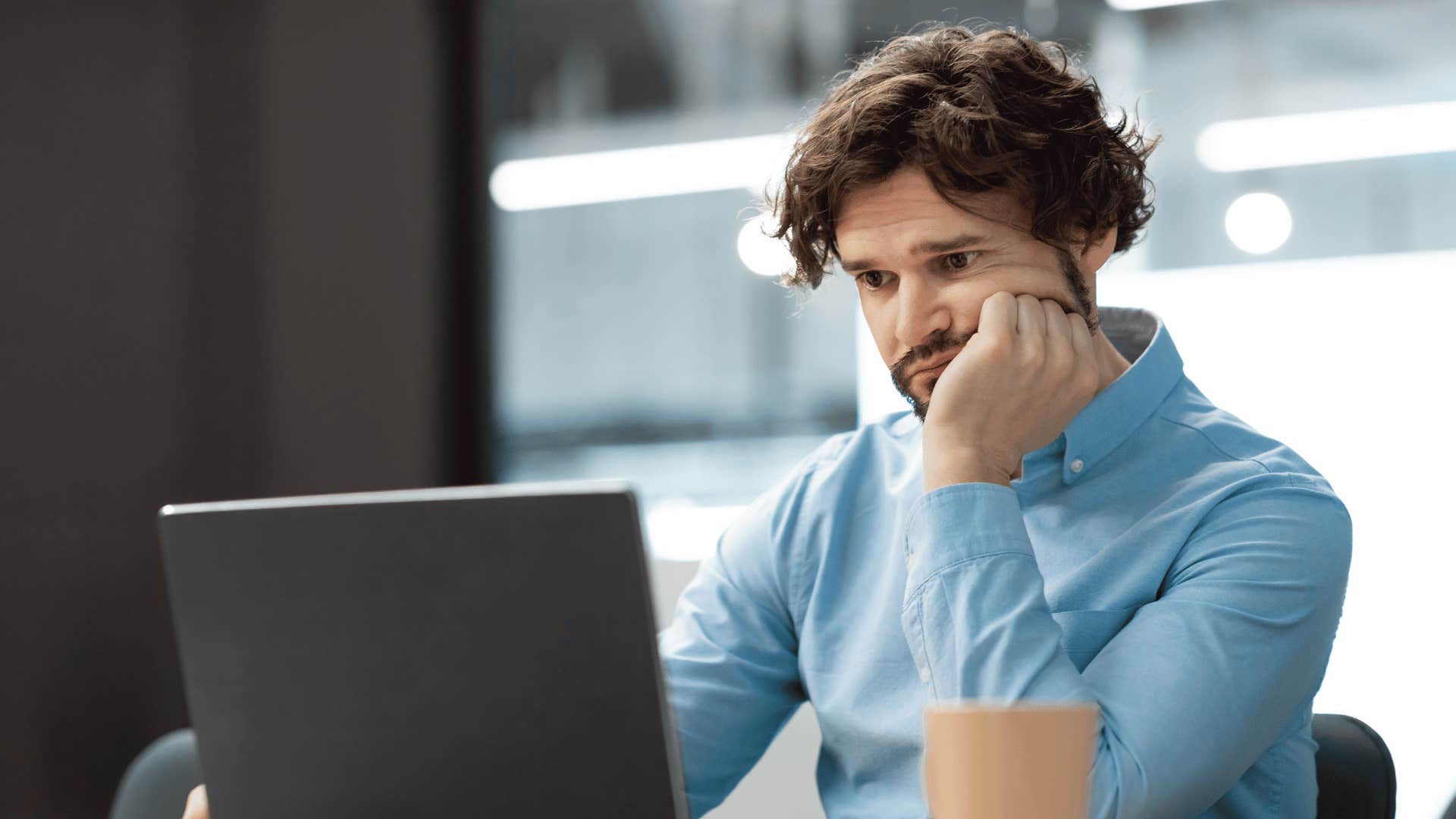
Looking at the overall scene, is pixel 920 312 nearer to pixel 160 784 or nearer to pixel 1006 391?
pixel 1006 391

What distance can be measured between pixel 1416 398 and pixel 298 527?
6.75ft

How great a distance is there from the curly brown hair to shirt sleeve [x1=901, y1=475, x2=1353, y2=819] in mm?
349

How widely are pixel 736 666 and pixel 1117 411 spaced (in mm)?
483

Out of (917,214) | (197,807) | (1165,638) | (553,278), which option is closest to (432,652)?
(197,807)

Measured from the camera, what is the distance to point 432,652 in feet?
2.54

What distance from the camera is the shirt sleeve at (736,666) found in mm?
1361

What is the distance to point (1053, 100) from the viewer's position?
1.33 metres

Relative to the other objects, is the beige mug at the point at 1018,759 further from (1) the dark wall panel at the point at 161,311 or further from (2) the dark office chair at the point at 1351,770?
(1) the dark wall panel at the point at 161,311

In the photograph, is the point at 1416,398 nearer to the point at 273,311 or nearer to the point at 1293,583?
the point at 1293,583

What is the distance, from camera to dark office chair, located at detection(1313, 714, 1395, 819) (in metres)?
1.12

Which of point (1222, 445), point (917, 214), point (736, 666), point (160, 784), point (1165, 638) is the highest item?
point (917, 214)

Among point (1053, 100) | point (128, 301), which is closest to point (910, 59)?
point (1053, 100)

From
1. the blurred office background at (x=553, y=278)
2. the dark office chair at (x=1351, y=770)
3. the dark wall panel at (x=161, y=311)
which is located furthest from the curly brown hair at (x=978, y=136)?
the dark wall panel at (x=161, y=311)

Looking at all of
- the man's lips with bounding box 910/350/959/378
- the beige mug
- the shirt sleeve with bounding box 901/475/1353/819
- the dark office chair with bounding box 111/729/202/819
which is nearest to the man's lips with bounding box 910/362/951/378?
the man's lips with bounding box 910/350/959/378
